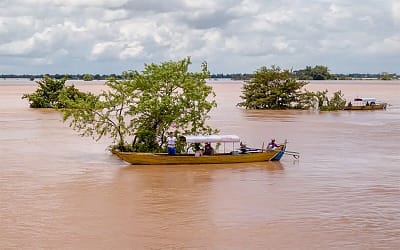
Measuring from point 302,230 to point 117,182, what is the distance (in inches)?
288

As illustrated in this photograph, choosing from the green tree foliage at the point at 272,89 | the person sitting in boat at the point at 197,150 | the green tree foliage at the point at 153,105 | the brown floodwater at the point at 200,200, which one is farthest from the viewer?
the green tree foliage at the point at 272,89

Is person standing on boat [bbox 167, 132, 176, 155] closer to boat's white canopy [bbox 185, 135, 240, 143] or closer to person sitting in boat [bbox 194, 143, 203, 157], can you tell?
boat's white canopy [bbox 185, 135, 240, 143]

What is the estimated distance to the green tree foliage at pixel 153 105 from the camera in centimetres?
2219

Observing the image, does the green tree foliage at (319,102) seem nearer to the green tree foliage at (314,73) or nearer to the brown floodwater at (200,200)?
the brown floodwater at (200,200)

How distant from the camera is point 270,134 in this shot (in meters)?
32.2

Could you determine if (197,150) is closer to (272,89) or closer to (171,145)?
(171,145)

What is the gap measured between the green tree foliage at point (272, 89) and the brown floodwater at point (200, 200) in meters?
22.4

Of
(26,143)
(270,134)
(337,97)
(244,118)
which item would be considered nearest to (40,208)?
(26,143)

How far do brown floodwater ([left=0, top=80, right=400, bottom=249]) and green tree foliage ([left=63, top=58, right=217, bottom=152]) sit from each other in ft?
4.84

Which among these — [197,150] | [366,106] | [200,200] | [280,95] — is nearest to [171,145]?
[197,150]

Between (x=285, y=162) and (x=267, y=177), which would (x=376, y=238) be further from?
(x=285, y=162)

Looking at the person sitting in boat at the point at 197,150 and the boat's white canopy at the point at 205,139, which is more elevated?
the boat's white canopy at the point at 205,139

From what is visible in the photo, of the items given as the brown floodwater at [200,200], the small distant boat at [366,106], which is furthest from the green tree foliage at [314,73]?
the brown floodwater at [200,200]

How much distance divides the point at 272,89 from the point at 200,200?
118 ft
